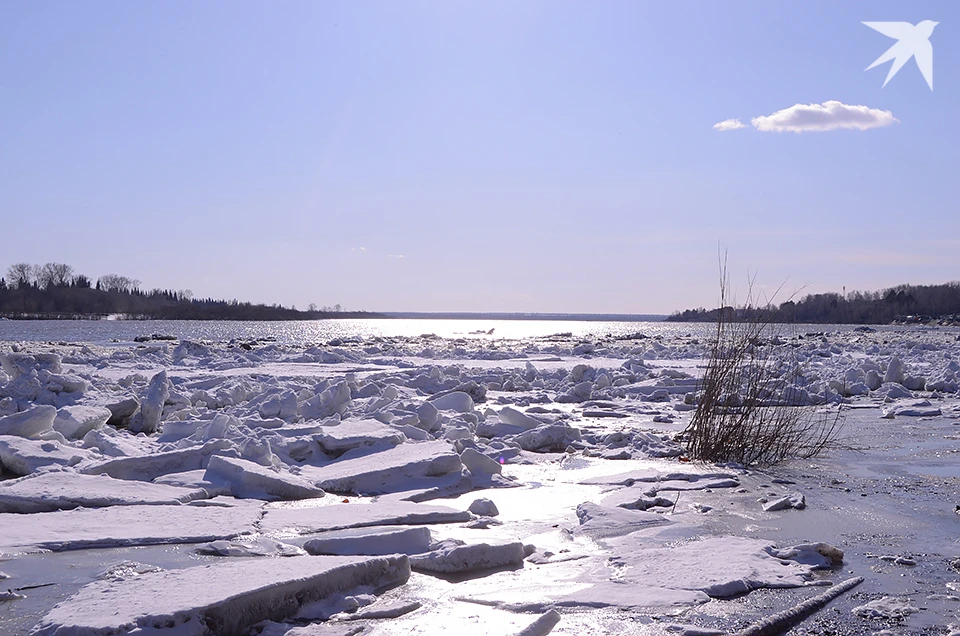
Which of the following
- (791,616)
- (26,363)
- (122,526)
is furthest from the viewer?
(26,363)

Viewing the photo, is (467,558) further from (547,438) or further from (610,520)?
(547,438)

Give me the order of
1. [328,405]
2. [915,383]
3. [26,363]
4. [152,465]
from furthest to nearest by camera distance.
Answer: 1. [915,383]
2. [26,363]
3. [328,405]
4. [152,465]

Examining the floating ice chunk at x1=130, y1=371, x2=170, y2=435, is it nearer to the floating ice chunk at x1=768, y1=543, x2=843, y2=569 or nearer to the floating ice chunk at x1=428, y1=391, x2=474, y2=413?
the floating ice chunk at x1=428, y1=391, x2=474, y2=413

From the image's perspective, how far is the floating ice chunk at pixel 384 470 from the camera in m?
5.18

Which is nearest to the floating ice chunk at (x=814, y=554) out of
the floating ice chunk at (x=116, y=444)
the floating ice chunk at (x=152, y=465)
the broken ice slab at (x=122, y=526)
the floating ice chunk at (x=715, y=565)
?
the floating ice chunk at (x=715, y=565)

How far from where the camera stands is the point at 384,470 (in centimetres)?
528

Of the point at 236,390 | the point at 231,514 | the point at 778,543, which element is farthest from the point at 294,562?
the point at 236,390

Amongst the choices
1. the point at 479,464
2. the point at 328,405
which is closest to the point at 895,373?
the point at 328,405

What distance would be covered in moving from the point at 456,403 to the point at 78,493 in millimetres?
4241

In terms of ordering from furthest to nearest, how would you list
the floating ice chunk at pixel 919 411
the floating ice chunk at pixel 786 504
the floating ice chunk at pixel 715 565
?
the floating ice chunk at pixel 919 411 → the floating ice chunk at pixel 786 504 → the floating ice chunk at pixel 715 565

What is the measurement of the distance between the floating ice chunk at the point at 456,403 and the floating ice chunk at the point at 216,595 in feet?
15.4

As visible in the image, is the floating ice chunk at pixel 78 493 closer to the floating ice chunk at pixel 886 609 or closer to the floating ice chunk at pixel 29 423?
the floating ice chunk at pixel 29 423

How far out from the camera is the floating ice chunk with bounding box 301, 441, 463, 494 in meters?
5.18

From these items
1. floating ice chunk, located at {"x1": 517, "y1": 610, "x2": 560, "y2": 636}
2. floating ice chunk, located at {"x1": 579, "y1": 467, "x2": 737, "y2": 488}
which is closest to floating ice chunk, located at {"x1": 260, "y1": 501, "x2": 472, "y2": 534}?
floating ice chunk, located at {"x1": 579, "y1": 467, "x2": 737, "y2": 488}
